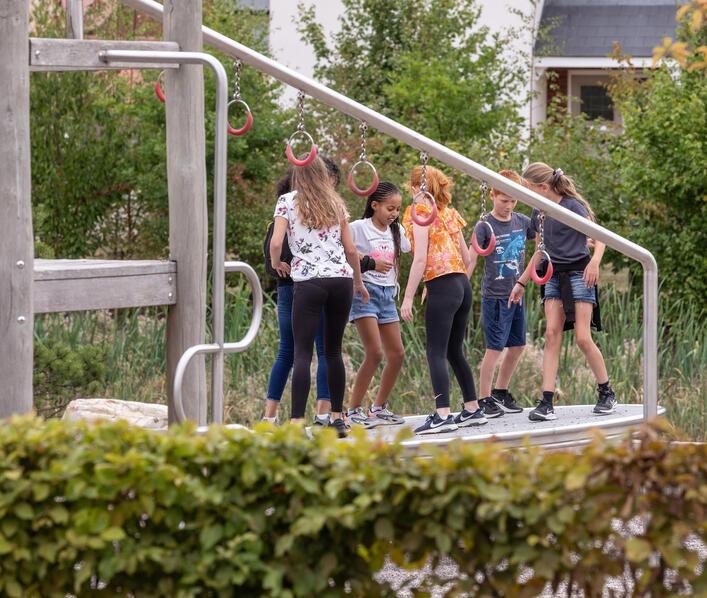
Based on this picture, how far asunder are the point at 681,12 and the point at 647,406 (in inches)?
75.2

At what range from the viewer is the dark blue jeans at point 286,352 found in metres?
6.55

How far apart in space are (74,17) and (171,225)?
103 centimetres

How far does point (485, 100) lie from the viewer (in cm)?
1431

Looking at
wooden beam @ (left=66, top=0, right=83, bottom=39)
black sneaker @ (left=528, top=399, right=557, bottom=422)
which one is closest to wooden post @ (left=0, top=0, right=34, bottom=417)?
wooden beam @ (left=66, top=0, right=83, bottom=39)

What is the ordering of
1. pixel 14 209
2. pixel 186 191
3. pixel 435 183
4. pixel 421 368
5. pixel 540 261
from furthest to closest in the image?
pixel 421 368 → pixel 540 261 → pixel 435 183 → pixel 186 191 → pixel 14 209

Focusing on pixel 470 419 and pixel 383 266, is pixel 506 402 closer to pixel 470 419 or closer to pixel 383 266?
pixel 470 419

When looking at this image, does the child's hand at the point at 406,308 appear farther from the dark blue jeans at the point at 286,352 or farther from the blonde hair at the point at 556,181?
the blonde hair at the point at 556,181

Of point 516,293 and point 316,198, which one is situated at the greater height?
point 316,198

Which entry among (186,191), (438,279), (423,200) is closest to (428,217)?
(423,200)

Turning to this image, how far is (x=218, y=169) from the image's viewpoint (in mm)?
4738

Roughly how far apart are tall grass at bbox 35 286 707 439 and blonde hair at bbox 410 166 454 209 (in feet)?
5.47

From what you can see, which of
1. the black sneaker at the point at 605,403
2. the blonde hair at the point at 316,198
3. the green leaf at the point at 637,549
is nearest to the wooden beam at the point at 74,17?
the blonde hair at the point at 316,198

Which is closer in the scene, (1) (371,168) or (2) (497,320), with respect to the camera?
(1) (371,168)

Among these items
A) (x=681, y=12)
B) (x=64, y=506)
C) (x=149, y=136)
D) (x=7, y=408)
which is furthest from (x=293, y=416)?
(x=149, y=136)
